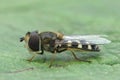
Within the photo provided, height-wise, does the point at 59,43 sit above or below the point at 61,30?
below

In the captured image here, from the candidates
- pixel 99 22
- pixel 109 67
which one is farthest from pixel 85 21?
pixel 109 67

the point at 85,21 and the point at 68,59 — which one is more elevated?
the point at 85,21

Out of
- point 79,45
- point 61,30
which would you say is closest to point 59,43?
point 79,45

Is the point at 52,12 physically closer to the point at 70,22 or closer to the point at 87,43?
the point at 70,22

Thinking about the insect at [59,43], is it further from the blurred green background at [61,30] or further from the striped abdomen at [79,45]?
the blurred green background at [61,30]

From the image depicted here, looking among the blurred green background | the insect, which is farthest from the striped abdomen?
the blurred green background

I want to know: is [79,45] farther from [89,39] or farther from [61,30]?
[61,30]
